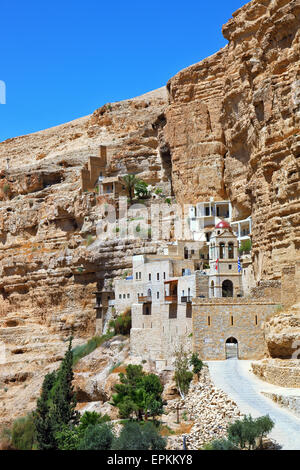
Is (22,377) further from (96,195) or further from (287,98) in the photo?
(287,98)

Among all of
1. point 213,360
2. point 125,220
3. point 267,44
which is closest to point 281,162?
point 267,44

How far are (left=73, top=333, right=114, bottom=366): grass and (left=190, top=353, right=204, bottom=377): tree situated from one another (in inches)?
525

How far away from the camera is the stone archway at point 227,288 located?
116 feet

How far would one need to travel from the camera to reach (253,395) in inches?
955

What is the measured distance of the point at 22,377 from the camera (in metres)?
47.8

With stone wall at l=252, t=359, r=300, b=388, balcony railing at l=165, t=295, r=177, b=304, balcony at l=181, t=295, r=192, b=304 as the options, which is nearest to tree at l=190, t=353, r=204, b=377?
stone wall at l=252, t=359, r=300, b=388

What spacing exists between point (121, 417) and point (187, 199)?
23.5 m

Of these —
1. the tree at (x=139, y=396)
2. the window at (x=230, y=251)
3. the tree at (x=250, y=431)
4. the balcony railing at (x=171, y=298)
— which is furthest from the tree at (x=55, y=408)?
the tree at (x=250, y=431)

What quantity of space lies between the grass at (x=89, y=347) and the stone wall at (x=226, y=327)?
12858mm

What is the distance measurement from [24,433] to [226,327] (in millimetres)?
15165

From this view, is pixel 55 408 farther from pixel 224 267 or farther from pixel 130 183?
pixel 130 183

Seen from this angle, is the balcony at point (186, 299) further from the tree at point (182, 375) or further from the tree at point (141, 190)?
the tree at point (141, 190)

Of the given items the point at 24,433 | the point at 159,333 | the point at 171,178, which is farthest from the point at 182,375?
the point at 171,178
